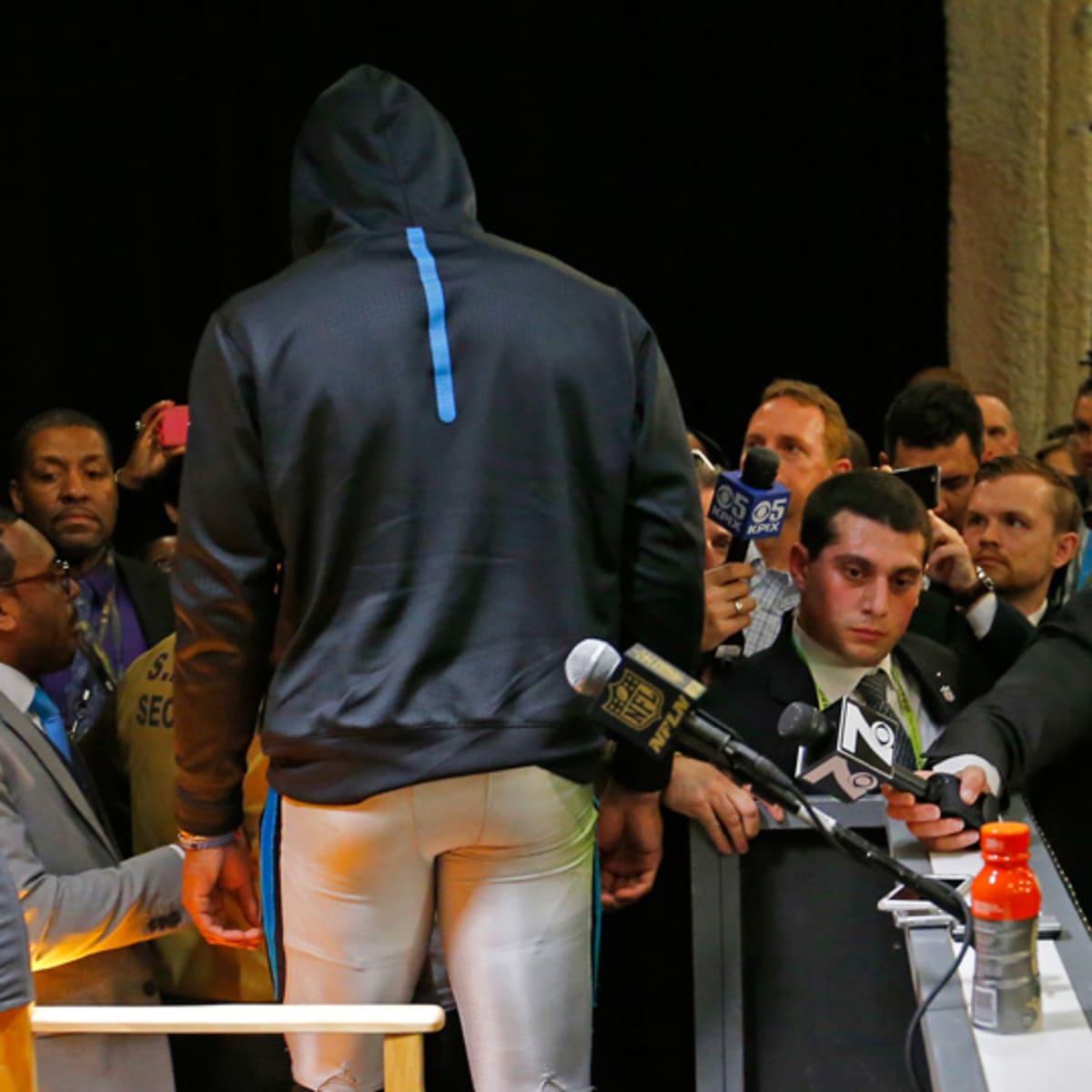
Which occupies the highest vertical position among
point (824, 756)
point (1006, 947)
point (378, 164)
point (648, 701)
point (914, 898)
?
point (378, 164)

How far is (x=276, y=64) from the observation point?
495cm

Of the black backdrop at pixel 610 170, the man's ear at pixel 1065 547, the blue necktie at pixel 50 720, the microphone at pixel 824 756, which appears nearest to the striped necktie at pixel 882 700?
the microphone at pixel 824 756

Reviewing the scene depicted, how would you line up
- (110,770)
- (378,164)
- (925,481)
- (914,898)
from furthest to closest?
(925,481), (110,770), (378,164), (914,898)

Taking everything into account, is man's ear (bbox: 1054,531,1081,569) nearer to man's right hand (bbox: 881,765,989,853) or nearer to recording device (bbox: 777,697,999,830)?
man's right hand (bbox: 881,765,989,853)

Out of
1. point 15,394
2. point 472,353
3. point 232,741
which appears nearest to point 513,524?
point 472,353

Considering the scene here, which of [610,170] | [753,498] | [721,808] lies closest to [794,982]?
[721,808]

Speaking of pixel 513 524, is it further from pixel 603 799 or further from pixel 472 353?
pixel 603 799

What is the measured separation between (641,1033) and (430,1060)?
34 centimetres

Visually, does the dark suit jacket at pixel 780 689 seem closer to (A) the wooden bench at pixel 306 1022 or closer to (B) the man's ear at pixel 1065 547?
(B) the man's ear at pixel 1065 547

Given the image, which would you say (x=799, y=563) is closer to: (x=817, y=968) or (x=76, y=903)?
(x=817, y=968)

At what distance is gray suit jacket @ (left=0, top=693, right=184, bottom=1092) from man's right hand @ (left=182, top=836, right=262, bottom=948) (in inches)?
11.8

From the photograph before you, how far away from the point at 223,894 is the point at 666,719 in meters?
0.78

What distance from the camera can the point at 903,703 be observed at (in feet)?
8.66

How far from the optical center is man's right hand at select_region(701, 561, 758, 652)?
2.51 metres
